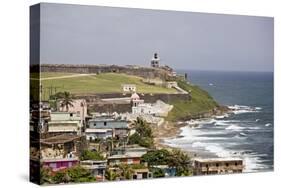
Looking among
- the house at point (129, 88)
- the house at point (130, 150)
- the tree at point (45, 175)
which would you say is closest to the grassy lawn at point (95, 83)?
the house at point (129, 88)

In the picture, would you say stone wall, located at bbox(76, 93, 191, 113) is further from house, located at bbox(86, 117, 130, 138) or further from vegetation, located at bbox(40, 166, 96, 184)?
vegetation, located at bbox(40, 166, 96, 184)

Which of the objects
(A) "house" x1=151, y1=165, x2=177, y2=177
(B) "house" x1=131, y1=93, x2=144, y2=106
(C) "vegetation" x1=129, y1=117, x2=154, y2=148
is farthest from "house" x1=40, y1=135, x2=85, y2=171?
(A) "house" x1=151, y1=165, x2=177, y2=177

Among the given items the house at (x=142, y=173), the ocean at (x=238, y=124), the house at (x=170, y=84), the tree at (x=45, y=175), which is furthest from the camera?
the ocean at (x=238, y=124)

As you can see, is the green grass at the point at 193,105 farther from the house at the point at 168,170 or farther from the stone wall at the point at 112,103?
the house at the point at 168,170

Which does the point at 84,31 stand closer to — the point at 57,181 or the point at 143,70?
the point at 143,70

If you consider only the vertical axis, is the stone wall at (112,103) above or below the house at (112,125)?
above
